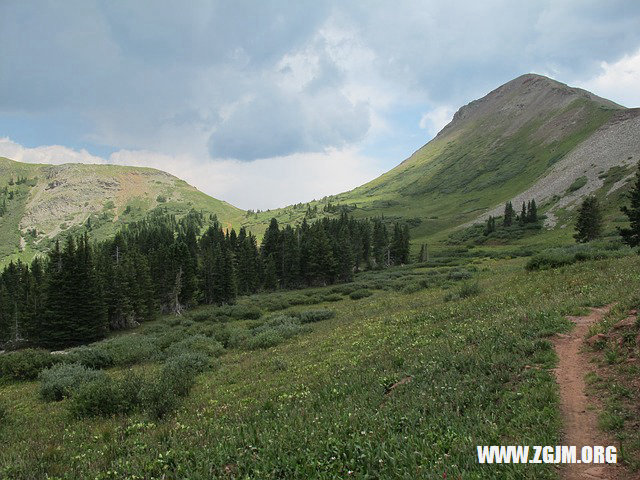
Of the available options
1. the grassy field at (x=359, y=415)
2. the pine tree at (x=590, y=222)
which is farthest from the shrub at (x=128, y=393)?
the pine tree at (x=590, y=222)

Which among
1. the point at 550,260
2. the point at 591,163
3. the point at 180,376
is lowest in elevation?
the point at 180,376

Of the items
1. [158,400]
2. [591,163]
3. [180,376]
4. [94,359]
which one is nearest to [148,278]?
[94,359]

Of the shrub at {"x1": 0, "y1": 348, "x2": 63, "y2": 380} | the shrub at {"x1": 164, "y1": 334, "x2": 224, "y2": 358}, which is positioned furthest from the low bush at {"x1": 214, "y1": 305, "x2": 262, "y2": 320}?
the shrub at {"x1": 0, "y1": 348, "x2": 63, "y2": 380}

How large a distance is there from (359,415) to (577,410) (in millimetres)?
4837

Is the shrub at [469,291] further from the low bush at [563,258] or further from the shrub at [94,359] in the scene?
the shrub at [94,359]

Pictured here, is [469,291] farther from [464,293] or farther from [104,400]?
[104,400]

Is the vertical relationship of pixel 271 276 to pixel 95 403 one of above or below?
below

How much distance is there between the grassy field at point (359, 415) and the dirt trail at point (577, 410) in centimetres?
26

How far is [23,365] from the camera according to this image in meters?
27.4

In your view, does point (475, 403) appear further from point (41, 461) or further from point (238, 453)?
point (41, 461)

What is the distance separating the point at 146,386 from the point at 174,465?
7.19 meters

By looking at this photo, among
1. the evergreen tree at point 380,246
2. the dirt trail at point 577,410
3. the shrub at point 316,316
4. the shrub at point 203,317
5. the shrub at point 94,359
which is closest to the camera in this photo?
the dirt trail at point 577,410

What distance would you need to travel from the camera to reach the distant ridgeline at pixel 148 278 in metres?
53.3

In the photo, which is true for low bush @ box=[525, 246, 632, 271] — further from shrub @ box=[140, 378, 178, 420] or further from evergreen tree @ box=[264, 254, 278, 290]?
evergreen tree @ box=[264, 254, 278, 290]
